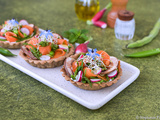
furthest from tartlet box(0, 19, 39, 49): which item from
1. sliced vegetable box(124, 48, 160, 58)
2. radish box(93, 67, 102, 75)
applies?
sliced vegetable box(124, 48, 160, 58)

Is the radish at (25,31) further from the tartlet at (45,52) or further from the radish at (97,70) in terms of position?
the radish at (97,70)

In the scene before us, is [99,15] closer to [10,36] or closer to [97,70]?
[10,36]

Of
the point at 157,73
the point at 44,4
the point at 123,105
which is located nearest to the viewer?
the point at 123,105

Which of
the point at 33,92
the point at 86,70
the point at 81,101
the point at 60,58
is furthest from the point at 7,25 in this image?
the point at 81,101

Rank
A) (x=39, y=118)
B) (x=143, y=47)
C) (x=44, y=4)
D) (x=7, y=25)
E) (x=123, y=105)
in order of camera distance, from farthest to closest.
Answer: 1. (x=44, y=4)
2. (x=143, y=47)
3. (x=7, y=25)
4. (x=123, y=105)
5. (x=39, y=118)

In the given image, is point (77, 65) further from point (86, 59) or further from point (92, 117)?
point (92, 117)

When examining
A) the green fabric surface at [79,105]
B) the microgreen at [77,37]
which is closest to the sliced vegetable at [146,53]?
the green fabric surface at [79,105]

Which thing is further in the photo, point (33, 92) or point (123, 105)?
point (33, 92)
